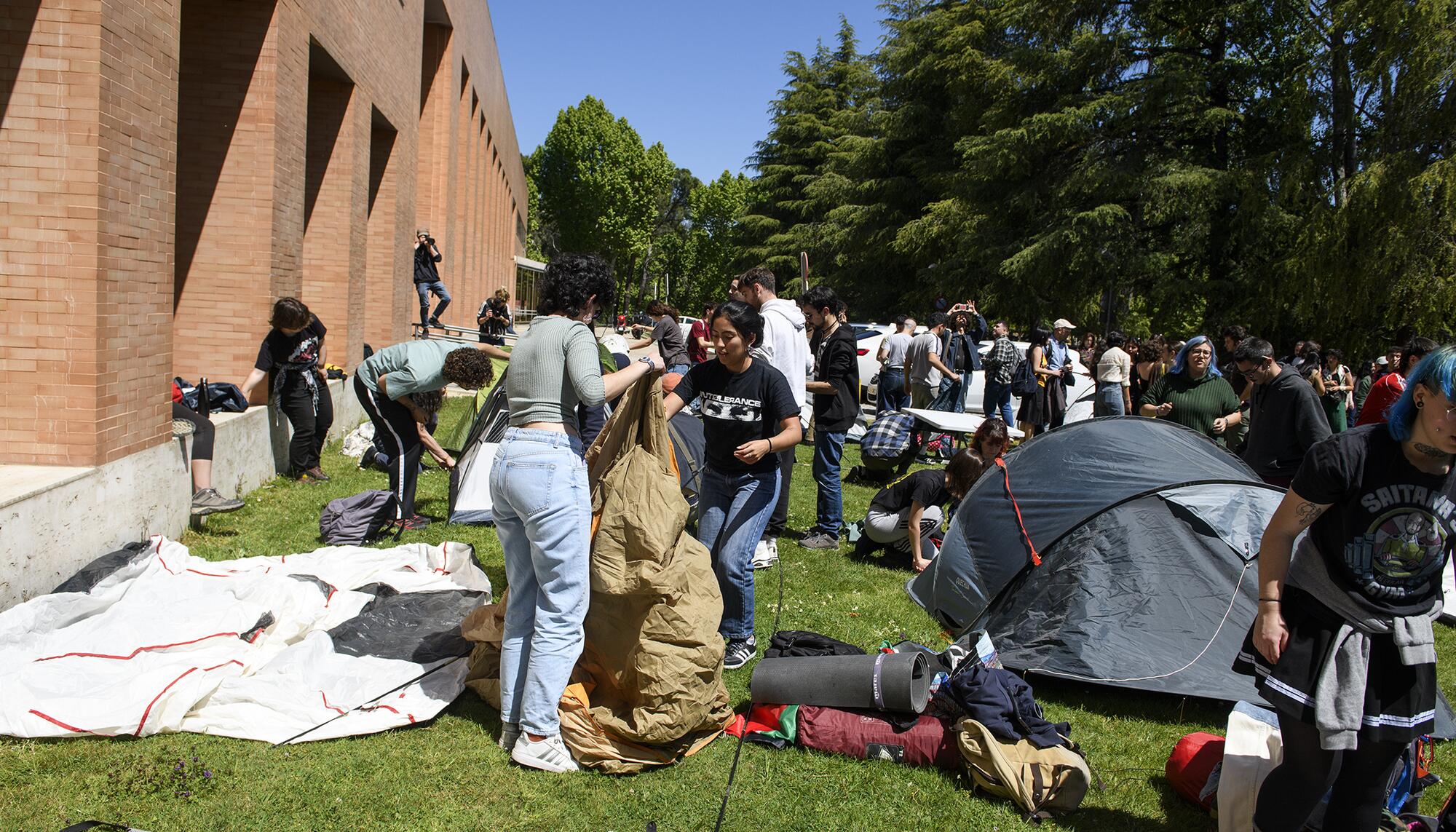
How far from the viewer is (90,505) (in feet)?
17.5

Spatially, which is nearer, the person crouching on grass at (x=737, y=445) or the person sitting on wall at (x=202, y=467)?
the person crouching on grass at (x=737, y=445)

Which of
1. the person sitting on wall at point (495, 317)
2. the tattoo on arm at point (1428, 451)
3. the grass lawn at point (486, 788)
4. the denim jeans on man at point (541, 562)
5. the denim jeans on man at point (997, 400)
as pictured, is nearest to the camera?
the tattoo on arm at point (1428, 451)

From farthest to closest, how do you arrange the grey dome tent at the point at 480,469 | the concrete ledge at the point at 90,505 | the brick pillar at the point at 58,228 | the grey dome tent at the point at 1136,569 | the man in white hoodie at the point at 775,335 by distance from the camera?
1. the grey dome tent at the point at 480,469
2. the man in white hoodie at the point at 775,335
3. the brick pillar at the point at 58,228
4. the grey dome tent at the point at 1136,569
5. the concrete ledge at the point at 90,505

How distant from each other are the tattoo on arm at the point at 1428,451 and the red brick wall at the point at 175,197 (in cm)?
629

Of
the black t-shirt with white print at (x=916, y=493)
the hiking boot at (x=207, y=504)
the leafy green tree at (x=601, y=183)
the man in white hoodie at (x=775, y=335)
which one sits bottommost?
the hiking boot at (x=207, y=504)

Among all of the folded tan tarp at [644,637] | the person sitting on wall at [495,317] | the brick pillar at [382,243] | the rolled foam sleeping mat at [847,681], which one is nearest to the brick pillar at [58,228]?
the folded tan tarp at [644,637]

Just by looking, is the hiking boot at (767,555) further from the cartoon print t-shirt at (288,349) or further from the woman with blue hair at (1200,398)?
the cartoon print t-shirt at (288,349)

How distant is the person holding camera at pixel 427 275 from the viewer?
707 inches

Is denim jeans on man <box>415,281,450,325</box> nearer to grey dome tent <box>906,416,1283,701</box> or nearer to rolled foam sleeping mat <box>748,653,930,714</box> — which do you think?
grey dome tent <box>906,416,1283,701</box>

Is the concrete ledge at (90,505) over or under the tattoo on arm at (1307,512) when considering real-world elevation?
under

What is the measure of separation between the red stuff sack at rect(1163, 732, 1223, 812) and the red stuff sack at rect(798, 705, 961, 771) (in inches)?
34.9

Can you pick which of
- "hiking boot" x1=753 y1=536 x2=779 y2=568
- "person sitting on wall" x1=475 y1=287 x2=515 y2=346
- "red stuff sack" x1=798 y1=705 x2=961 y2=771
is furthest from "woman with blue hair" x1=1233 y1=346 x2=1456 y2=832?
"person sitting on wall" x1=475 y1=287 x2=515 y2=346

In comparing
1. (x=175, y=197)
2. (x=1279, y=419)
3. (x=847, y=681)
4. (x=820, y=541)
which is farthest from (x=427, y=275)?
(x=847, y=681)

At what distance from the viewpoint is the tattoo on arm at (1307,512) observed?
110 inches
